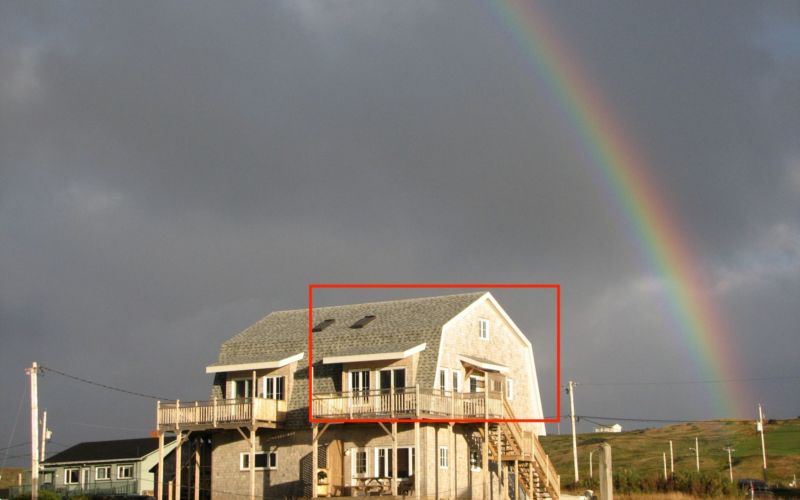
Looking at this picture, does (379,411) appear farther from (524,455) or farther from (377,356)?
(524,455)

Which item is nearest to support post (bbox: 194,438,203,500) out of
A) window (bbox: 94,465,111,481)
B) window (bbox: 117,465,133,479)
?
window (bbox: 117,465,133,479)

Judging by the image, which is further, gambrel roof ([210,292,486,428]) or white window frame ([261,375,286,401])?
white window frame ([261,375,286,401])

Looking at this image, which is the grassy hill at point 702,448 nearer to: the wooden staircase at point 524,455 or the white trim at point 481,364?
the wooden staircase at point 524,455

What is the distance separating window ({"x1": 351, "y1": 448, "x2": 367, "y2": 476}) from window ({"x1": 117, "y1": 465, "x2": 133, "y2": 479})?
26.2 m

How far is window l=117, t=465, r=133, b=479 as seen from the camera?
6395 centimetres

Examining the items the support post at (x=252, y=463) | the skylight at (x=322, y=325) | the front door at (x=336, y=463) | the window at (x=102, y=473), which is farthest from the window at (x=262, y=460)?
the window at (x=102, y=473)

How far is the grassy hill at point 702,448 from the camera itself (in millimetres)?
79312

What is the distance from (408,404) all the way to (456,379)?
16.6 ft

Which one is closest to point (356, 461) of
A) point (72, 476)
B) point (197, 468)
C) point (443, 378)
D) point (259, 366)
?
point (443, 378)

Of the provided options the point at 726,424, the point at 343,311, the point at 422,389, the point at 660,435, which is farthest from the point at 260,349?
the point at 726,424

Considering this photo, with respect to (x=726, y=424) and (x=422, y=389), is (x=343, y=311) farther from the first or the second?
(x=726, y=424)

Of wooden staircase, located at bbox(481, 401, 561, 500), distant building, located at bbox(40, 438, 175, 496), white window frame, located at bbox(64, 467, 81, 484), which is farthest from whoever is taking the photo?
white window frame, located at bbox(64, 467, 81, 484)

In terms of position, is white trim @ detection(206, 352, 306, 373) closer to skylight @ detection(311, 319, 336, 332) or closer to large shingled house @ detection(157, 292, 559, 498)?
large shingled house @ detection(157, 292, 559, 498)

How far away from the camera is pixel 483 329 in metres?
48.0
